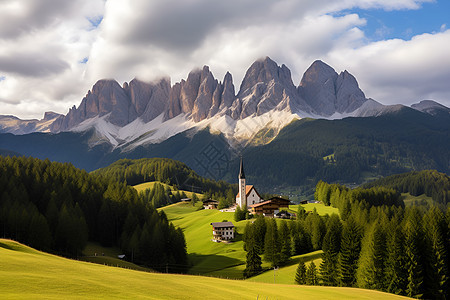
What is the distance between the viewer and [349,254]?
73062 mm

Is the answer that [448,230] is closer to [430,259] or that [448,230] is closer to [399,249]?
[430,259]

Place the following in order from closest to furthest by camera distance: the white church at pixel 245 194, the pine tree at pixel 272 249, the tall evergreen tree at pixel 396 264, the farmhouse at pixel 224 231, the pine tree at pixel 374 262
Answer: the tall evergreen tree at pixel 396 264
the pine tree at pixel 374 262
the pine tree at pixel 272 249
the farmhouse at pixel 224 231
the white church at pixel 245 194

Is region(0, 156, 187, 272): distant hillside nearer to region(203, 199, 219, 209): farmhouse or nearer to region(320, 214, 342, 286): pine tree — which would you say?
region(320, 214, 342, 286): pine tree

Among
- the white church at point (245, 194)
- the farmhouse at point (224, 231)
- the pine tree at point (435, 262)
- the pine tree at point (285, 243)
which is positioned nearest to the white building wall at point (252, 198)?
the white church at point (245, 194)

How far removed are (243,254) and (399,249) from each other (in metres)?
37.8

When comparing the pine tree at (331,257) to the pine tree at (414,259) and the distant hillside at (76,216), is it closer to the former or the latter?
the pine tree at (414,259)

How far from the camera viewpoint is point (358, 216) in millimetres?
92000

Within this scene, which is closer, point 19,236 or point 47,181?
point 19,236

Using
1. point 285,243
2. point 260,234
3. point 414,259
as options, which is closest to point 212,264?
point 260,234

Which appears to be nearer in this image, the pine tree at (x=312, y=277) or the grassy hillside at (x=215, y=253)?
the pine tree at (x=312, y=277)

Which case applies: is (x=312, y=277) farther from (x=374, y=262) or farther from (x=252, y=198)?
(x=252, y=198)

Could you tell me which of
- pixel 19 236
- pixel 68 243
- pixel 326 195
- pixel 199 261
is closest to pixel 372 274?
pixel 199 261

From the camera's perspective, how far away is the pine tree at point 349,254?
7100 cm

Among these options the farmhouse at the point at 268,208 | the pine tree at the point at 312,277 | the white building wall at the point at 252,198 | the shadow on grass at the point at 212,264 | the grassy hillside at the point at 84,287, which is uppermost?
the white building wall at the point at 252,198
